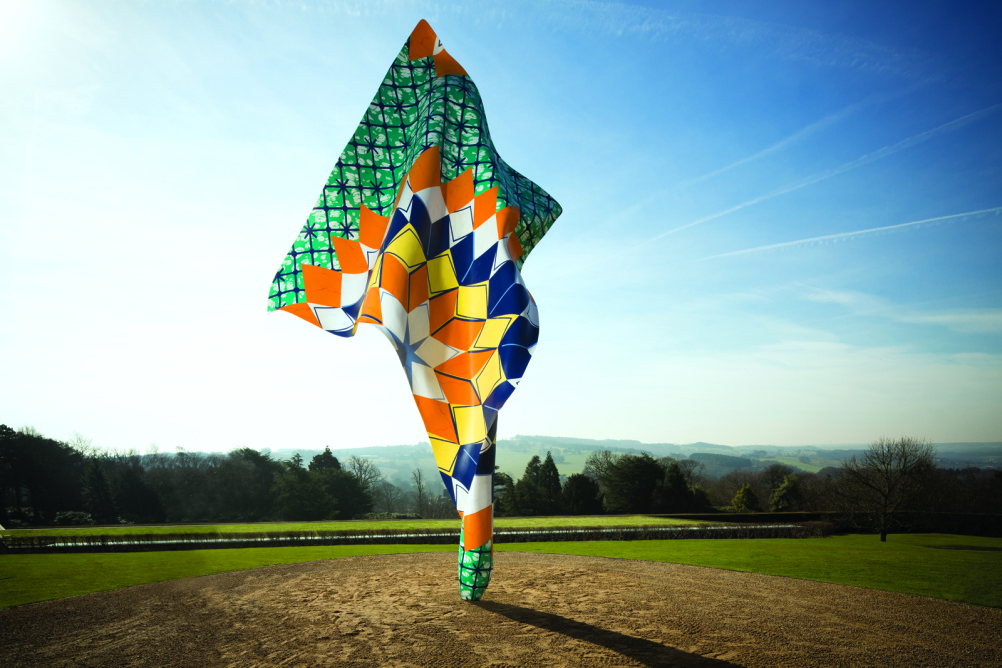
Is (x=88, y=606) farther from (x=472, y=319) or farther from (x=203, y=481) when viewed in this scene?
(x=203, y=481)

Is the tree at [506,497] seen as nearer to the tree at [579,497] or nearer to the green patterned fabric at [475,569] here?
the tree at [579,497]

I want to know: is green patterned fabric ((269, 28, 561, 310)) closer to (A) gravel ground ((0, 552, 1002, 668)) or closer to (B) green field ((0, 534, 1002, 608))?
(A) gravel ground ((0, 552, 1002, 668))

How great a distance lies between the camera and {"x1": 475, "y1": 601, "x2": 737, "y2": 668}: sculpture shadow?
7.81 metres

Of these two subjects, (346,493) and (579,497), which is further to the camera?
(579,497)

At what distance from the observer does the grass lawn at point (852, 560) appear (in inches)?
541

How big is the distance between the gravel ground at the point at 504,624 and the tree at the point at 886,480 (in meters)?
18.6

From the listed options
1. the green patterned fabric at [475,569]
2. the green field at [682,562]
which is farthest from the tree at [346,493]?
the green patterned fabric at [475,569]

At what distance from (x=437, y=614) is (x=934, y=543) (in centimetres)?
2979

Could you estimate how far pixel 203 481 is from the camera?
4366 cm

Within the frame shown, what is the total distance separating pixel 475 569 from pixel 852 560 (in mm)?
15617

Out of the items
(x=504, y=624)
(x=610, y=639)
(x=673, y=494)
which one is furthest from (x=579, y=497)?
(x=610, y=639)

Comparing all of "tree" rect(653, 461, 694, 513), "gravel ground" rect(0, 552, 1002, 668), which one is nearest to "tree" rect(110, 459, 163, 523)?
"gravel ground" rect(0, 552, 1002, 668)

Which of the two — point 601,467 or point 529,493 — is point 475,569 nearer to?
point 529,493

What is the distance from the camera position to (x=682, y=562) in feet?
56.4
